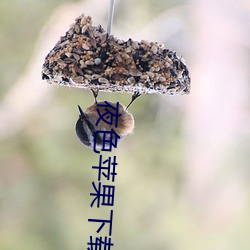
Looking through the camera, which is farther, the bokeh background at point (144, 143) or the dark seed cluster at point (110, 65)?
the bokeh background at point (144, 143)

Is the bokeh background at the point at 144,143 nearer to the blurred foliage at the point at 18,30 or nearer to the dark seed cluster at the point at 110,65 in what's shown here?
the blurred foliage at the point at 18,30

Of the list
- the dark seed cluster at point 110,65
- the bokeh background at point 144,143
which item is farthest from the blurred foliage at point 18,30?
the dark seed cluster at point 110,65

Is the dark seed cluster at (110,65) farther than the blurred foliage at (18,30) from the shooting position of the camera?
No

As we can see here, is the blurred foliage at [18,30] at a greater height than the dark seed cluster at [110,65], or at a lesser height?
greater

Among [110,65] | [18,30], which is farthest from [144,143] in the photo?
[110,65]

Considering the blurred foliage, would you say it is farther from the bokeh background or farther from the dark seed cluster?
the dark seed cluster

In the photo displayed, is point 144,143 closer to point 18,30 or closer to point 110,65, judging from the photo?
point 18,30
